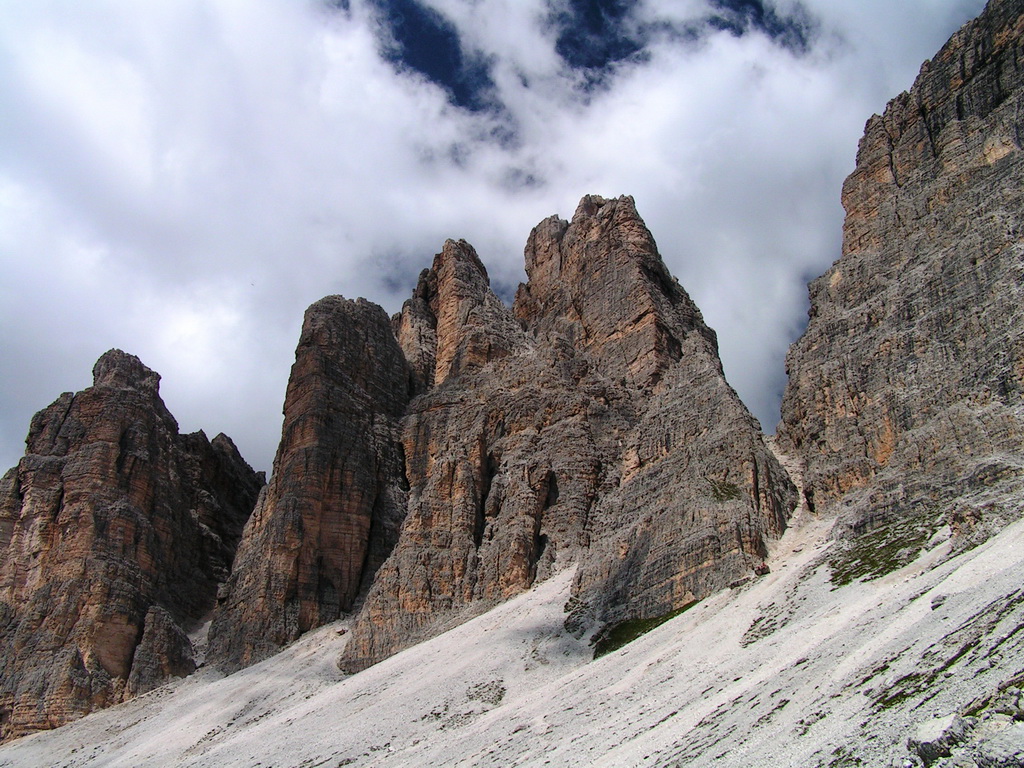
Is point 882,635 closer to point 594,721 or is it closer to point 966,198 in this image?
point 594,721

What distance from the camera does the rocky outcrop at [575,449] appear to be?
185ft

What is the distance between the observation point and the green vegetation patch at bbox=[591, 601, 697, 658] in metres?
49.8

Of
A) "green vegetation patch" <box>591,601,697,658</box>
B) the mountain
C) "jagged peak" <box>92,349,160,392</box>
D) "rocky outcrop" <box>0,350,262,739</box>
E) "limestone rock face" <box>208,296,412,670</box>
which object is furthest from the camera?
"jagged peak" <box>92,349,160,392</box>

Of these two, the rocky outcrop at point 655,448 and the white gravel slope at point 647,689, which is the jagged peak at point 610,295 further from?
the white gravel slope at point 647,689

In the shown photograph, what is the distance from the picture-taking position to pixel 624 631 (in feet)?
168

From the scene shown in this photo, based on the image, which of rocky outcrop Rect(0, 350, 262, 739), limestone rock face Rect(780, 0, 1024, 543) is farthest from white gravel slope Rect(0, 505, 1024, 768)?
rocky outcrop Rect(0, 350, 262, 739)

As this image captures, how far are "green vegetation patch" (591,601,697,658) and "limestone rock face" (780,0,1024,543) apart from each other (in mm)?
11107

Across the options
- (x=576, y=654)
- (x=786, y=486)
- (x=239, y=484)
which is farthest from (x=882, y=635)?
(x=239, y=484)

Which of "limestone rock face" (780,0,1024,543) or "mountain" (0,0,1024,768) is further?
"limestone rock face" (780,0,1024,543)

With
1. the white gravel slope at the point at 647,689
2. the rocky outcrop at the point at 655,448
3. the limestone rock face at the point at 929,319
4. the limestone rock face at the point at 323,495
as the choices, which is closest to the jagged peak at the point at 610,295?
the rocky outcrop at the point at 655,448

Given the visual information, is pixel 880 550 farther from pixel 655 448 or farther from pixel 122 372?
pixel 122 372

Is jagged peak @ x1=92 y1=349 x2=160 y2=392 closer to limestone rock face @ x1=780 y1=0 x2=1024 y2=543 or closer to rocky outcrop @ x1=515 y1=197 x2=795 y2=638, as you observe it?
rocky outcrop @ x1=515 y1=197 x2=795 y2=638

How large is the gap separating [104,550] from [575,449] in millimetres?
42776

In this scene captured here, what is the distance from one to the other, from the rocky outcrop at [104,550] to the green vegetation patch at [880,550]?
5567cm
